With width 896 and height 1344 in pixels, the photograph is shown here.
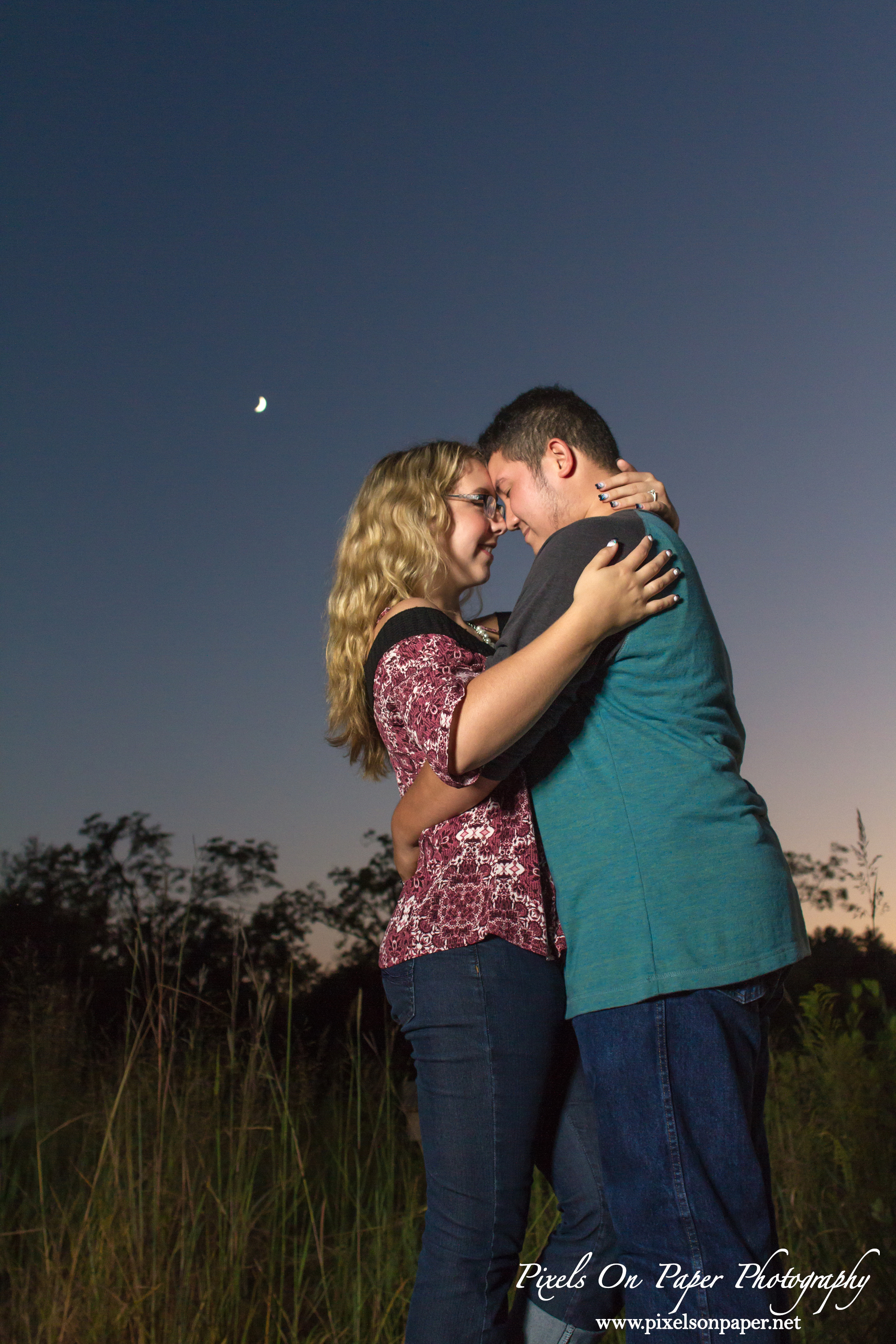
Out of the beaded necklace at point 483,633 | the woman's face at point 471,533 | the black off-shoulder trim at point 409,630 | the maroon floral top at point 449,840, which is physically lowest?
the maroon floral top at point 449,840

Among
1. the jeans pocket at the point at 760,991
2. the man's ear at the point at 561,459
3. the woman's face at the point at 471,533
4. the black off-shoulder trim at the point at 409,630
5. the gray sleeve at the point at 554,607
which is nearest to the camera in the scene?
the jeans pocket at the point at 760,991

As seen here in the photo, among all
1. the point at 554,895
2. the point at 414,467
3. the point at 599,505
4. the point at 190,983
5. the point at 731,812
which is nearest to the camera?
the point at 731,812

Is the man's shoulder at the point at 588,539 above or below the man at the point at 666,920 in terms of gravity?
above

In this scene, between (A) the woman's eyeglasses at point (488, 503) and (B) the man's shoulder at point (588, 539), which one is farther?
(A) the woman's eyeglasses at point (488, 503)

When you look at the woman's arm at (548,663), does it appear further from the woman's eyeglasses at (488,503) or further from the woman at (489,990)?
the woman's eyeglasses at (488,503)

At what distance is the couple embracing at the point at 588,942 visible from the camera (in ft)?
4.47

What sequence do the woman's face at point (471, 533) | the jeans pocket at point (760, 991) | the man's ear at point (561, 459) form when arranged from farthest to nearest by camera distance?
1. the woman's face at point (471, 533)
2. the man's ear at point (561, 459)
3. the jeans pocket at point (760, 991)

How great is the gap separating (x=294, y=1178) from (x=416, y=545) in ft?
5.96

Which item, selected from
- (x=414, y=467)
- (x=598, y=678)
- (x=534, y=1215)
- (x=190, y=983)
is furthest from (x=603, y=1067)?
(x=534, y=1215)

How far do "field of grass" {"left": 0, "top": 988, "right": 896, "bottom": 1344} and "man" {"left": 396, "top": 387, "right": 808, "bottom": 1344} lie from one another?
120cm

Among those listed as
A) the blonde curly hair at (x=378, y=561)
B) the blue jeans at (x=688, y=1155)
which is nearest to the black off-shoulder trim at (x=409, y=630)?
the blonde curly hair at (x=378, y=561)

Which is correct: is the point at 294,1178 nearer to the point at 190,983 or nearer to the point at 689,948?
the point at 190,983

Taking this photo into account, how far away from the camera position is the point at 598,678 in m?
1.60

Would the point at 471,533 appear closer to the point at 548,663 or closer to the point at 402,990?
the point at 548,663
